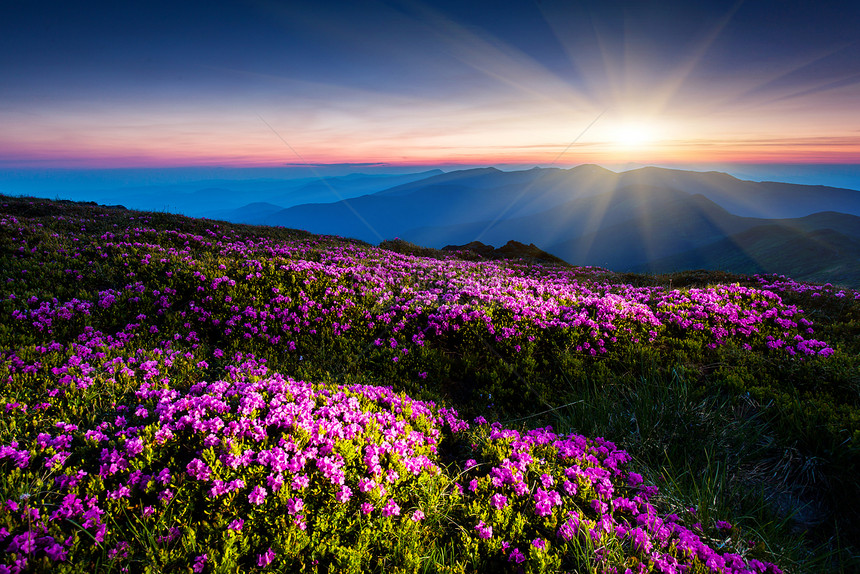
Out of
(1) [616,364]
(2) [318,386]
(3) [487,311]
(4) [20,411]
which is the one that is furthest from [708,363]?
(4) [20,411]

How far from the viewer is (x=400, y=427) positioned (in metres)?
5.28

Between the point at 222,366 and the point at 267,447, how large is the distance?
145 inches

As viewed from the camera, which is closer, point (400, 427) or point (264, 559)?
point (264, 559)

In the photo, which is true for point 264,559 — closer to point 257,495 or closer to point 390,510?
point 257,495

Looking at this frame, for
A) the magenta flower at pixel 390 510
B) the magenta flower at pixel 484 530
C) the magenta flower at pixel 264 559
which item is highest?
the magenta flower at pixel 264 559

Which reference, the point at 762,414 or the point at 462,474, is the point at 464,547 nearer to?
the point at 462,474

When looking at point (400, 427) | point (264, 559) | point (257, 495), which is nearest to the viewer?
point (264, 559)

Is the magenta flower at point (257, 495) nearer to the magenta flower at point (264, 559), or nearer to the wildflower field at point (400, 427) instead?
the wildflower field at point (400, 427)

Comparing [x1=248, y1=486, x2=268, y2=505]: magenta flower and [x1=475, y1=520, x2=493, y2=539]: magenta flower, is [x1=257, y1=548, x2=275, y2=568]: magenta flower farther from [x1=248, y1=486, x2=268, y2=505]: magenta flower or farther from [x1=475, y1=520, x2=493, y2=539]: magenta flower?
[x1=475, y1=520, x2=493, y2=539]: magenta flower

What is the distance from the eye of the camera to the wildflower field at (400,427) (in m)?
3.70

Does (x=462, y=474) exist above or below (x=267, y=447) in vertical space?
below

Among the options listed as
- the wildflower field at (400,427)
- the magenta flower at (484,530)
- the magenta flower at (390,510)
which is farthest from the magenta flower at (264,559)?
the magenta flower at (484,530)

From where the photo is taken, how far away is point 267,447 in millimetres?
4402

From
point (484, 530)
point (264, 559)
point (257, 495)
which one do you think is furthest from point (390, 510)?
point (257, 495)
